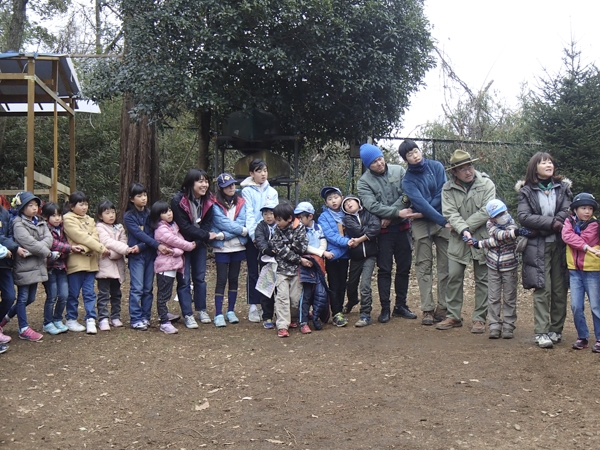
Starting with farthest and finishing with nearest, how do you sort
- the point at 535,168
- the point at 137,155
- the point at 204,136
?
1. the point at 137,155
2. the point at 204,136
3. the point at 535,168

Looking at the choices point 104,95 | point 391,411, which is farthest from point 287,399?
point 104,95

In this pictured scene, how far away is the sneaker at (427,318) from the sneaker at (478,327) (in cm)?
47

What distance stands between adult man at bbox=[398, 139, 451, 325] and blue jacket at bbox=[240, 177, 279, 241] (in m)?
1.53

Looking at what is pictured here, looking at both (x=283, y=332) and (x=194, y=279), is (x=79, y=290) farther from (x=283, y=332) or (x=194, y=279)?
(x=283, y=332)

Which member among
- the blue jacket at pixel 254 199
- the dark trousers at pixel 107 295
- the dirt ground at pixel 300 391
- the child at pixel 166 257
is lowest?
the dirt ground at pixel 300 391

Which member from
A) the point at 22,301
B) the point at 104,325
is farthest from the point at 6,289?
the point at 104,325

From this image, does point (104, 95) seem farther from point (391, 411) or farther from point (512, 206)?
point (391, 411)

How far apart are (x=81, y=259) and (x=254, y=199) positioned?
1922mm

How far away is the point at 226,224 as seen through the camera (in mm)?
6883

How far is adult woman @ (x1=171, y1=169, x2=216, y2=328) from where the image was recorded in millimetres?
6773

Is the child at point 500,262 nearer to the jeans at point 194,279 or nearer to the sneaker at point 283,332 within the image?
the sneaker at point 283,332

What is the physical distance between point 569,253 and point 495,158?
17.9ft

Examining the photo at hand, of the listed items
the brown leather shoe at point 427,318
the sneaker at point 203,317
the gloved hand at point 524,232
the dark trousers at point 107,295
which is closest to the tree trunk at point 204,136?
the sneaker at point 203,317

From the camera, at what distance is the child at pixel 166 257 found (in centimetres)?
659
